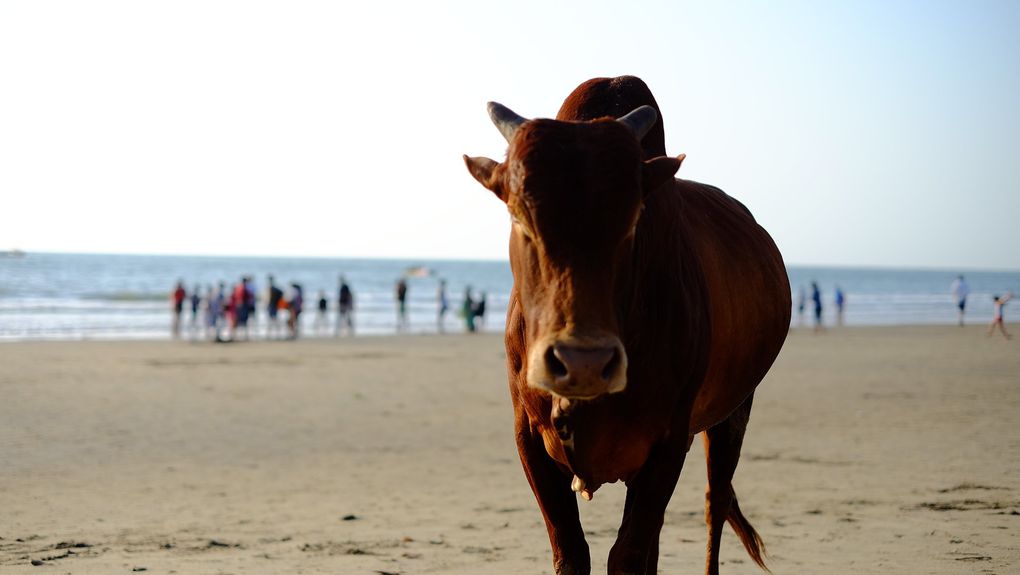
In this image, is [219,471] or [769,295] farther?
[219,471]

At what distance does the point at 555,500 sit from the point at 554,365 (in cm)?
114

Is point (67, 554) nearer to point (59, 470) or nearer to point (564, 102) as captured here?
point (59, 470)

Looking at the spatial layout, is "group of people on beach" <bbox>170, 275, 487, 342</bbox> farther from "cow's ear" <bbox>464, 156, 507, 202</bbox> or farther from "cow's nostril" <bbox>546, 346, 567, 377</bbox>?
"cow's nostril" <bbox>546, 346, 567, 377</bbox>

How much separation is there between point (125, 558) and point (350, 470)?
4.05 m

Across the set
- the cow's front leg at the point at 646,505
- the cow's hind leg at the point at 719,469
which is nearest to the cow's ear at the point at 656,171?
the cow's front leg at the point at 646,505

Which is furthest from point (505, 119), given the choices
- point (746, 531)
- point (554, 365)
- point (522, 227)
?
point (746, 531)

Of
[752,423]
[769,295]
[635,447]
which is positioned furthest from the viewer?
[752,423]

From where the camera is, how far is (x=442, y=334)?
110 feet

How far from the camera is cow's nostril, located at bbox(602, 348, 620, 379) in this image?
285cm

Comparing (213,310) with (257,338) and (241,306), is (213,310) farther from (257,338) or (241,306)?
(257,338)

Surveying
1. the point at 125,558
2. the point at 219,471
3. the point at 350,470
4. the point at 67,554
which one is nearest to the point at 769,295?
the point at 125,558

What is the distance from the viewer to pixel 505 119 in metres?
3.45

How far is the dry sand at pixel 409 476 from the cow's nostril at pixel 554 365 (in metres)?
3.66

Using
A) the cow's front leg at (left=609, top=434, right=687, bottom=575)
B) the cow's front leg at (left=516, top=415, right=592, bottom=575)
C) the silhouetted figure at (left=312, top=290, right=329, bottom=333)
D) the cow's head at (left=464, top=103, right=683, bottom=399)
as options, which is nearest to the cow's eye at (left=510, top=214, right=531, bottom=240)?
the cow's head at (left=464, top=103, right=683, bottom=399)
